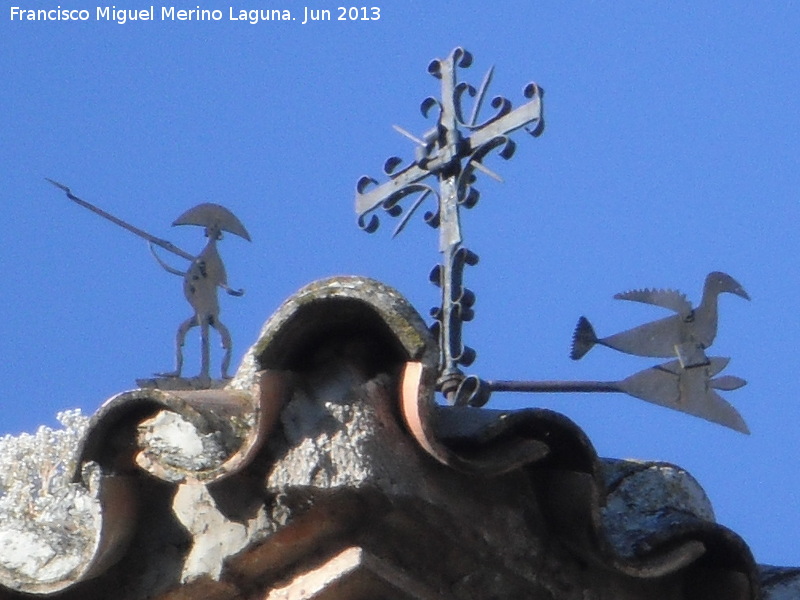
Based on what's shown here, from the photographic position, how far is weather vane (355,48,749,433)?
394cm

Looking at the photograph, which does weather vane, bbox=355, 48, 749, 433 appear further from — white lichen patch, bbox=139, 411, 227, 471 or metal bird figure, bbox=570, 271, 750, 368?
white lichen patch, bbox=139, 411, 227, 471

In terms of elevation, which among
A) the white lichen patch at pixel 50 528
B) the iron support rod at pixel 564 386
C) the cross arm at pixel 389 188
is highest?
the cross arm at pixel 389 188

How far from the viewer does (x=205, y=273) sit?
4.95 meters

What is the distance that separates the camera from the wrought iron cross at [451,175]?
3.89 meters

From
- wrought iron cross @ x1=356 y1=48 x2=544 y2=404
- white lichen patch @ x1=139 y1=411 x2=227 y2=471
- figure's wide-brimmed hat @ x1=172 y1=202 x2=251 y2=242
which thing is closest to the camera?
white lichen patch @ x1=139 y1=411 x2=227 y2=471

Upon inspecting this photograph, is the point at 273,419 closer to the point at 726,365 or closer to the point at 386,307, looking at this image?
the point at 386,307


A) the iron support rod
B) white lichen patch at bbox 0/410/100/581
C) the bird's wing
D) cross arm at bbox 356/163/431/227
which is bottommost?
white lichen patch at bbox 0/410/100/581

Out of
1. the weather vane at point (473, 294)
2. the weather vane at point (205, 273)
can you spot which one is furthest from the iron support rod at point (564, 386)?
the weather vane at point (205, 273)

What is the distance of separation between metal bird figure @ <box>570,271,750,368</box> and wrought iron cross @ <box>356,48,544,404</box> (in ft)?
1.72

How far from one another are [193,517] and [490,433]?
515 mm

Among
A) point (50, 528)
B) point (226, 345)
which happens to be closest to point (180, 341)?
point (226, 345)

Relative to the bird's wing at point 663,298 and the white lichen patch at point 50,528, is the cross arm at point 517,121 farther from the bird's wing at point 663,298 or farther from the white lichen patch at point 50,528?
the white lichen patch at point 50,528

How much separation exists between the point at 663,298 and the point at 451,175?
684 millimetres

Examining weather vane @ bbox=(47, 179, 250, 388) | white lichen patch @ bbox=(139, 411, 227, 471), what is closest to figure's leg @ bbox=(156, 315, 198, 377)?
weather vane @ bbox=(47, 179, 250, 388)
